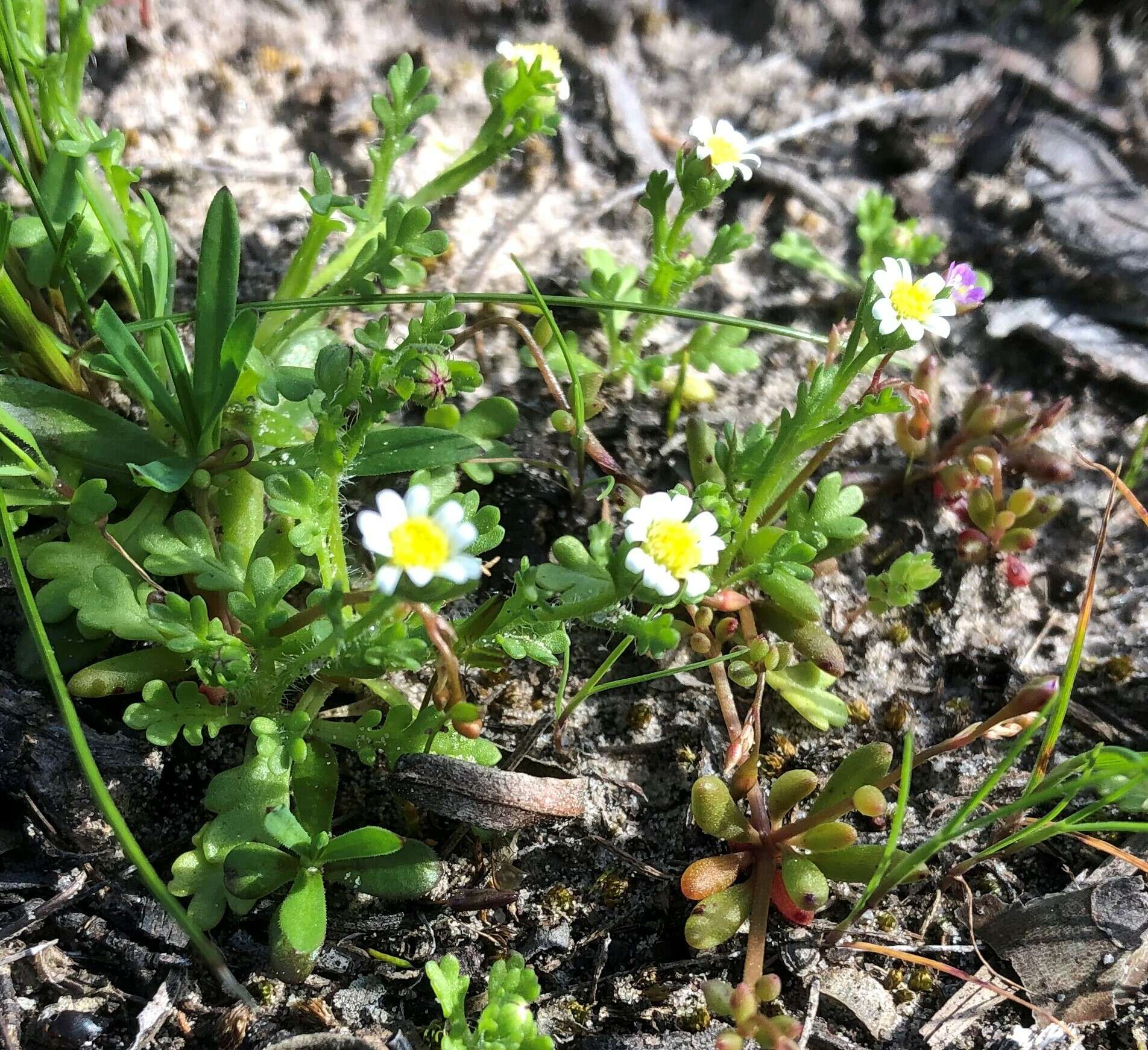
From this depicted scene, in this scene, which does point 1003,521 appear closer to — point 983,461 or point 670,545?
point 983,461

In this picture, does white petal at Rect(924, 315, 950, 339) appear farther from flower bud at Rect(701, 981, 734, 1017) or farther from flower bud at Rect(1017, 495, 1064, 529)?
flower bud at Rect(701, 981, 734, 1017)

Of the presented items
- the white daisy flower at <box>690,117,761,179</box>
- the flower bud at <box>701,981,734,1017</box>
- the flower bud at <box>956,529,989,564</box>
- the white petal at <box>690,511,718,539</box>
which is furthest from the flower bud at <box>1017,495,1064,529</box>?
the flower bud at <box>701,981,734,1017</box>

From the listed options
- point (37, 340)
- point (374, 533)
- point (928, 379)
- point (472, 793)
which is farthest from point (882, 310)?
point (37, 340)

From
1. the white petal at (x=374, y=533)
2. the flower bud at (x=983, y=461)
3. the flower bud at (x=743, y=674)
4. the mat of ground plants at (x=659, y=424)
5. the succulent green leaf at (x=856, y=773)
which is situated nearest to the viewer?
the white petal at (x=374, y=533)

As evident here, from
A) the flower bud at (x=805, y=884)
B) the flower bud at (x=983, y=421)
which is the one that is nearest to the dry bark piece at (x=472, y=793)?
the flower bud at (x=805, y=884)

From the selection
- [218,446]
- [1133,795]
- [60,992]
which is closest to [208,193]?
[218,446]

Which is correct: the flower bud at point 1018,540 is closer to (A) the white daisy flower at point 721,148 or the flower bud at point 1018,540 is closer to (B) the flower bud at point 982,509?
(B) the flower bud at point 982,509
